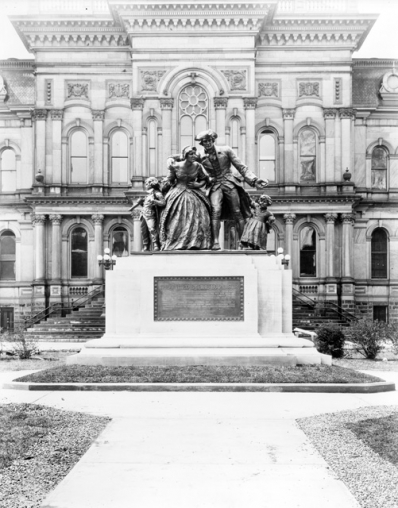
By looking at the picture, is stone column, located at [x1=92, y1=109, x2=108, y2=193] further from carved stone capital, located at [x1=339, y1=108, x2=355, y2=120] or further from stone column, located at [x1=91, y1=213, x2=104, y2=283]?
carved stone capital, located at [x1=339, y1=108, x2=355, y2=120]

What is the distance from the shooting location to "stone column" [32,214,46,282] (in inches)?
1563

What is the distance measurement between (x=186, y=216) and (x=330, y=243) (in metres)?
25.8

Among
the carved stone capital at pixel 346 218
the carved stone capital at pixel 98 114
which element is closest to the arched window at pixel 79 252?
the carved stone capital at pixel 98 114

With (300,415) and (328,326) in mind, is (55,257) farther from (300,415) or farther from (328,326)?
(300,415)

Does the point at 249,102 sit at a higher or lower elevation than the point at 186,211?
higher

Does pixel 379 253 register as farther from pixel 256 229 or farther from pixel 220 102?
pixel 256 229

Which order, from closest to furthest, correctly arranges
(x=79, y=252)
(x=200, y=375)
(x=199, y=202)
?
(x=200, y=375) < (x=199, y=202) < (x=79, y=252)

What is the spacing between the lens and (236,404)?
9.51 metres

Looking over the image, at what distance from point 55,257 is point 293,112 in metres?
16.4

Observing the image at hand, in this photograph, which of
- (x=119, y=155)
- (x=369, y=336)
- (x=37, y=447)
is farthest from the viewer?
(x=119, y=155)

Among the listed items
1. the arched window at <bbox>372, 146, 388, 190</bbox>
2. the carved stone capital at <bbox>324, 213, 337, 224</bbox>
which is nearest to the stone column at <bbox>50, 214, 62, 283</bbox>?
the carved stone capital at <bbox>324, 213, 337, 224</bbox>

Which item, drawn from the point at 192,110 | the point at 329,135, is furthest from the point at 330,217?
the point at 192,110

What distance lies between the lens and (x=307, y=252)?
4012cm

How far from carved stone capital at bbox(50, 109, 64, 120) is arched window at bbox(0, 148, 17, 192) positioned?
4.07 metres
